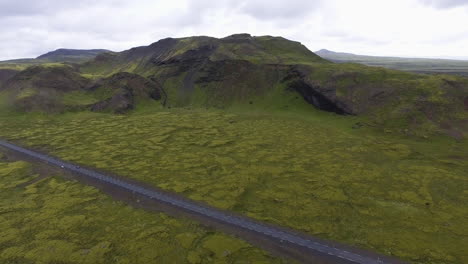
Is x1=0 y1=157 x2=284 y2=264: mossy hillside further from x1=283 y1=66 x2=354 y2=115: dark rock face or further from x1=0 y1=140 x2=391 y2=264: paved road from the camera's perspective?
x1=283 y1=66 x2=354 y2=115: dark rock face

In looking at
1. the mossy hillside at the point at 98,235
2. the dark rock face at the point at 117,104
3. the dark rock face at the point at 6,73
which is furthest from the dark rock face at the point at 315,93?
the dark rock face at the point at 6,73

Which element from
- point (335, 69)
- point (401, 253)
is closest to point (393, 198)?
point (401, 253)

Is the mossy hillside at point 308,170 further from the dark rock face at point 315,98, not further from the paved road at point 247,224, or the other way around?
the dark rock face at point 315,98

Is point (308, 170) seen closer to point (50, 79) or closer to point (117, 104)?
point (117, 104)

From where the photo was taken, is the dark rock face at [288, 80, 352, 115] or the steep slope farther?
the steep slope

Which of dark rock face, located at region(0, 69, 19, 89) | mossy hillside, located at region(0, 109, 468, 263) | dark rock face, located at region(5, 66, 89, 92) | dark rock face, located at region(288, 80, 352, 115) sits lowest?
mossy hillside, located at region(0, 109, 468, 263)

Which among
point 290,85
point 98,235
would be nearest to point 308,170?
point 98,235

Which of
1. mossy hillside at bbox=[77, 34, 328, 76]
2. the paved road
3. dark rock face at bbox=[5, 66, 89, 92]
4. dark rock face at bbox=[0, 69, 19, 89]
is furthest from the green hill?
dark rock face at bbox=[0, 69, 19, 89]
